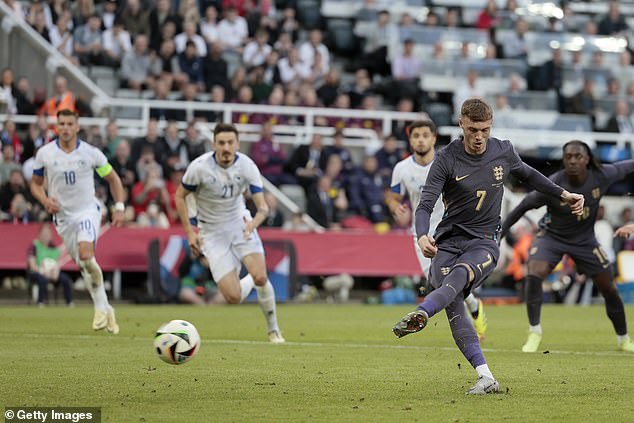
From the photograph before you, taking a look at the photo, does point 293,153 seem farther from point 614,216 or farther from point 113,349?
point 113,349

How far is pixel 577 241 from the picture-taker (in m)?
14.7

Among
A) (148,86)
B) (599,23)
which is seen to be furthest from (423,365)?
(599,23)

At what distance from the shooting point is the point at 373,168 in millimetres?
27266

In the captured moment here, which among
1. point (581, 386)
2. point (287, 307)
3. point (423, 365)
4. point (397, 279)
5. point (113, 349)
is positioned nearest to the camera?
point (581, 386)

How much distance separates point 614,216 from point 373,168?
625 cm

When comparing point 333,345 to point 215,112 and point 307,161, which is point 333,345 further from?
point 215,112

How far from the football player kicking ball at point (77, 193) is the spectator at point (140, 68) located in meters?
11.9

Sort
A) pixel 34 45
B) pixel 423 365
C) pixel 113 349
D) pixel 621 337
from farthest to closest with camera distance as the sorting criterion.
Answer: pixel 34 45, pixel 621 337, pixel 113 349, pixel 423 365

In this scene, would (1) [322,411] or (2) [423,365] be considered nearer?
(1) [322,411]

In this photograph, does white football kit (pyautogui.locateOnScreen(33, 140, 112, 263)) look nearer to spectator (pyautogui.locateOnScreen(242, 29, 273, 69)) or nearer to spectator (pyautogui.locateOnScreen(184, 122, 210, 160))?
spectator (pyautogui.locateOnScreen(184, 122, 210, 160))

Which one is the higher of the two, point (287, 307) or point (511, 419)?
point (511, 419)

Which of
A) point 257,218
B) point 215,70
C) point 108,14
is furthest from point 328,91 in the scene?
point 257,218

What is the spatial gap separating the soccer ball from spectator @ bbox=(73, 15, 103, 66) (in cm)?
1846

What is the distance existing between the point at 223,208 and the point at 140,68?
13392 millimetres
